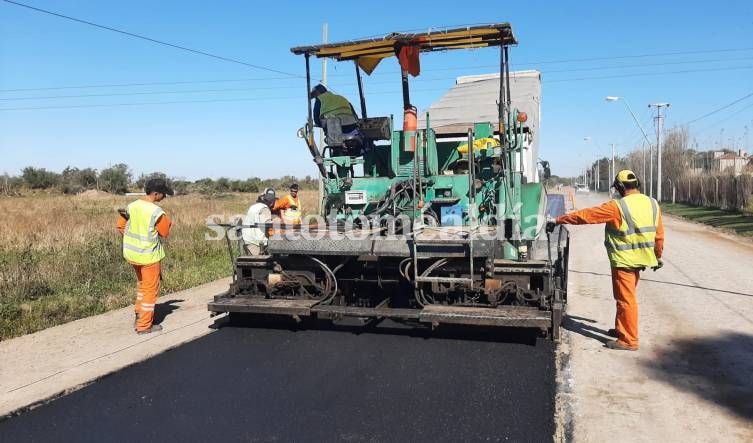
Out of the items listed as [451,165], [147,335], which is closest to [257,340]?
[147,335]

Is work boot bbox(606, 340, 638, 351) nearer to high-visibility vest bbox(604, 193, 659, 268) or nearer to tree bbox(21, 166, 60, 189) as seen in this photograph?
high-visibility vest bbox(604, 193, 659, 268)

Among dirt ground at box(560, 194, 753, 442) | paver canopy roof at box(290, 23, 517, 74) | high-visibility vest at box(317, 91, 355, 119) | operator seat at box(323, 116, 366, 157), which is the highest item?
paver canopy roof at box(290, 23, 517, 74)

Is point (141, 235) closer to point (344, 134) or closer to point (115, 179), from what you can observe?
point (344, 134)

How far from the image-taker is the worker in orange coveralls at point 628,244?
5121 mm

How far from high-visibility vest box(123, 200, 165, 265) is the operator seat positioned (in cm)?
206

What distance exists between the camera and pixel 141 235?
589 cm

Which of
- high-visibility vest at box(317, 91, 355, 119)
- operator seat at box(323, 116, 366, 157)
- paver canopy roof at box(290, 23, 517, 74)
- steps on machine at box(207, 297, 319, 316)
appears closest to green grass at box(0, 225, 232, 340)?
steps on machine at box(207, 297, 319, 316)

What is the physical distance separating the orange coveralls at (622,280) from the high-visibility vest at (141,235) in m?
4.05

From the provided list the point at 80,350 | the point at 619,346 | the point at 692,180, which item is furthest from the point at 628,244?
the point at 692,180

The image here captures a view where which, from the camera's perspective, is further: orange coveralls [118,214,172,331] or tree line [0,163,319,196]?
tree line [0,163,319,196]

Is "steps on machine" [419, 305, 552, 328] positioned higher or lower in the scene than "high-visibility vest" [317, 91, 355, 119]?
lower

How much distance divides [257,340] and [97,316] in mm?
2551

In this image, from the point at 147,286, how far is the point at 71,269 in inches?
155

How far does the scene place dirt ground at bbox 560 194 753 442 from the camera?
3.55m
